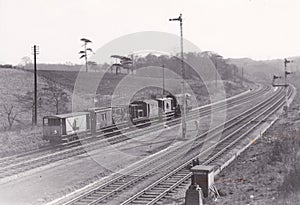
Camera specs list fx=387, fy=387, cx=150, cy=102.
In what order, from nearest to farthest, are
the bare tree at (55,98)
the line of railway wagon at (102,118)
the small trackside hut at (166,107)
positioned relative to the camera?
the line of railway wagon at (102,118), the small trackside hut at (166,107), the bare tree at (55,98)

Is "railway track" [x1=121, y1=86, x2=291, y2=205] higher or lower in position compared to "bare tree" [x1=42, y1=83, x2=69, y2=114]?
lower

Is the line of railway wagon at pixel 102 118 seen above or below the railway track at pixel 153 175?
above

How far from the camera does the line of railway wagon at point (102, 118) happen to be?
2600cm

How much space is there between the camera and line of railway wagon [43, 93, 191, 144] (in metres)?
26.0

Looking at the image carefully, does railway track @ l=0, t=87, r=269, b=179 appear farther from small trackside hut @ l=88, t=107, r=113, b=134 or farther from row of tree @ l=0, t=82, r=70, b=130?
row of tree @ l=0, t=82, r=70, b=130

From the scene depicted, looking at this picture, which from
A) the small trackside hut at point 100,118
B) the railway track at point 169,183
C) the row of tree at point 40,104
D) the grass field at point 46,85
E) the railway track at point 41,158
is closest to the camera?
the railway track at point 169,183

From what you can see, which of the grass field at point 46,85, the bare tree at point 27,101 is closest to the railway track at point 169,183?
the grass field at point 46,85

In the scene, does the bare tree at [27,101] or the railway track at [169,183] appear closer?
the railway track at [169,183]

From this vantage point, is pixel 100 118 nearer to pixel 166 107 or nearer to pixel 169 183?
pixel 166 107

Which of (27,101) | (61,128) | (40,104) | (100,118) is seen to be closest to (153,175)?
(61,128)

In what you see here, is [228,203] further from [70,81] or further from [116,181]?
[70,81]

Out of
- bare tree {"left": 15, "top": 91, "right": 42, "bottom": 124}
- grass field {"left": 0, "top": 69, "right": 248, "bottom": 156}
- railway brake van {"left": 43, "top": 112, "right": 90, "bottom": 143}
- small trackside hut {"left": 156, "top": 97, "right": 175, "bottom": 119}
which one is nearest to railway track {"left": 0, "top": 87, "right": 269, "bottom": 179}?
railway brake van {"left": 43, "top": 112, "right": 90, "bottom": 143}

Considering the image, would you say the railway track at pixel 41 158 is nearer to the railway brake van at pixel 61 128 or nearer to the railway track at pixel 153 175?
the railway brake van at pixel 61 128

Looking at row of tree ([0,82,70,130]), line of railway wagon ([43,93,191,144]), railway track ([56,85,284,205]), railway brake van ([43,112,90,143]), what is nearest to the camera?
railway track ([56,85,284,205])
